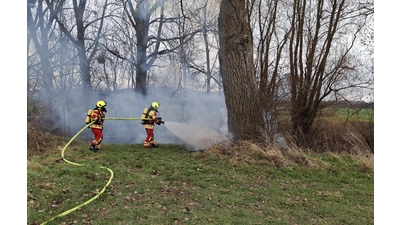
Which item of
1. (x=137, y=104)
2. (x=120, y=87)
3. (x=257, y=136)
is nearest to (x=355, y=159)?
(x=257, y=136)

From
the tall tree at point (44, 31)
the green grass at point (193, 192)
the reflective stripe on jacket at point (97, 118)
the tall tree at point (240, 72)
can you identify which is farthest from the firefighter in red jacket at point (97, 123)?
the tall tree at point (44, 31)

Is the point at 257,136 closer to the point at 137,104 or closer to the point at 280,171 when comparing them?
the point at 280,171

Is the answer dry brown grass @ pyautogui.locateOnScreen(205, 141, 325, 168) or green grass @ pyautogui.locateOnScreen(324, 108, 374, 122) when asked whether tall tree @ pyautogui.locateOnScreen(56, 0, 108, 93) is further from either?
green grass @ pyautogui.locateOnScreen(324, 108, 374, 122)

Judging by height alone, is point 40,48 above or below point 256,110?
above

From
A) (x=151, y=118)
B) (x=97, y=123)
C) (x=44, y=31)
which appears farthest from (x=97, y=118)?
(x=44, y=31)

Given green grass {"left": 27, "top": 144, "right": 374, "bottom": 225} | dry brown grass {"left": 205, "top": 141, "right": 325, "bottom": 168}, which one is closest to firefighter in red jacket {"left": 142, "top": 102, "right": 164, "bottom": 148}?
green grass {"left": 27, "top": 144, "right": 374, "bottom": 225}

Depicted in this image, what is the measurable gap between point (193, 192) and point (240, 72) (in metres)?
4.05

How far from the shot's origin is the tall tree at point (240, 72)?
7406 millimetres

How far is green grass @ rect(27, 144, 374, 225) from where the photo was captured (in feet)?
11.9

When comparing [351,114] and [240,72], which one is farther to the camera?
[351,114]

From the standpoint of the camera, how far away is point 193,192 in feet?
14.8

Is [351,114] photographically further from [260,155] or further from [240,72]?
[260,155]

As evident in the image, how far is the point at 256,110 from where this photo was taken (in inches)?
296

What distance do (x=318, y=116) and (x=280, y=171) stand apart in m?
6.58
